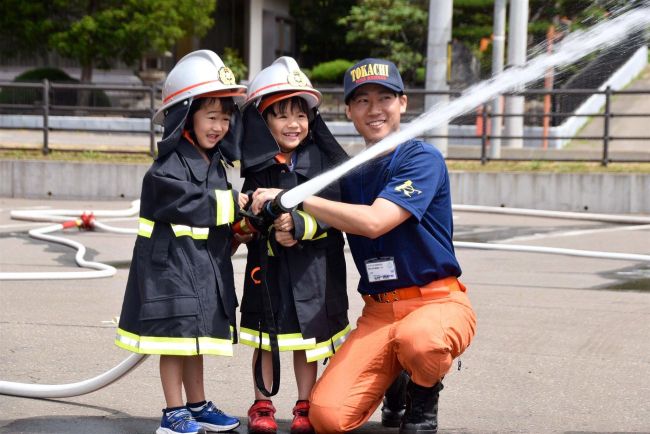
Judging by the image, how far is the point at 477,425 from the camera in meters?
4.93

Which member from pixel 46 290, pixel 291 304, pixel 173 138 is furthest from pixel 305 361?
pixel 46 290

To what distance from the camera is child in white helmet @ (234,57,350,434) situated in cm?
470

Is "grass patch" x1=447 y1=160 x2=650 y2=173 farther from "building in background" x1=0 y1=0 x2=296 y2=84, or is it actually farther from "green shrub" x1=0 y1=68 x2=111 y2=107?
"building in background" x1=0 y1=0 x2=296 y2=84

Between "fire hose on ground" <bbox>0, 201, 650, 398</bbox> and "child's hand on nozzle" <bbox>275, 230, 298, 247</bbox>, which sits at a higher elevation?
"child's hand on nozzle" <bbox>275, 230, 298, 247</bbox>

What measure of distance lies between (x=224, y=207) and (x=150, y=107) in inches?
505

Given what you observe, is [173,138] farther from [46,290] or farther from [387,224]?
[46,290]

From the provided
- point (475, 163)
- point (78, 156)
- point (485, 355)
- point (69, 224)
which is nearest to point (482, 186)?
point (475, 163)

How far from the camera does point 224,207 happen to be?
457cm

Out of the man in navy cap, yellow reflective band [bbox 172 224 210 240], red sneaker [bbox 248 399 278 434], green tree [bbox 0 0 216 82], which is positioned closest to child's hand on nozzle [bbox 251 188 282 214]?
the man in navy cap

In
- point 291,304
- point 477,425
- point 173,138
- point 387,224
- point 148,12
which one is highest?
point 148,12

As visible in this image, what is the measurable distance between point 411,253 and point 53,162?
11973 millimetres

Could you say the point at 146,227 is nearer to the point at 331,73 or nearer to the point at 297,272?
the point at 297,272

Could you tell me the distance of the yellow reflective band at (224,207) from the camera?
456 cm

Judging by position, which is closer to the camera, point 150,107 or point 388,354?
point 388,354
